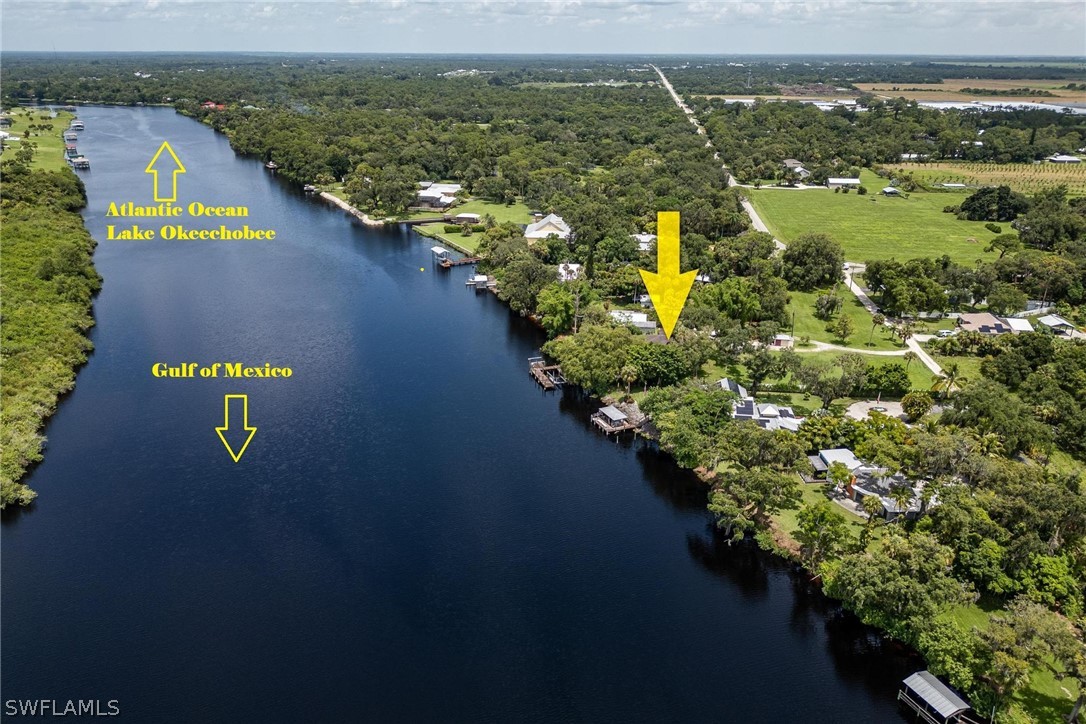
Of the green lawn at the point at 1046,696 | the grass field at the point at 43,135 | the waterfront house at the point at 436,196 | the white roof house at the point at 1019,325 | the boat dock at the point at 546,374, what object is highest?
Answer: the grass field at the point at 43,135

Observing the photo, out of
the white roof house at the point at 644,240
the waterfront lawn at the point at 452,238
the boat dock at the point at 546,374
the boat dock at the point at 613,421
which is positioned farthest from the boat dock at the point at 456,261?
the boat dock at the point at 613,421

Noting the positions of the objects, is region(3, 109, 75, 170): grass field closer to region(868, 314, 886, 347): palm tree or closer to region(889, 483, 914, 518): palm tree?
region(868, 314, 886, 347): palm tree

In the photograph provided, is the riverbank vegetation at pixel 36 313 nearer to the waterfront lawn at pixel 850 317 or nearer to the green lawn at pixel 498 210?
the green lawn at pixel 498 210

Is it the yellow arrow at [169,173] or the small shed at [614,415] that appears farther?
the yellow arrow at [169,173]

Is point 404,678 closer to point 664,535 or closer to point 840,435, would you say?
point 664,535

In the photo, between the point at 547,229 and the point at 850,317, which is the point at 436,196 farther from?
the point at 850,317

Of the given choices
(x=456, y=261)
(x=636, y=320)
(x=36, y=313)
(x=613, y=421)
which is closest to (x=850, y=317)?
(x=636, y=320)
